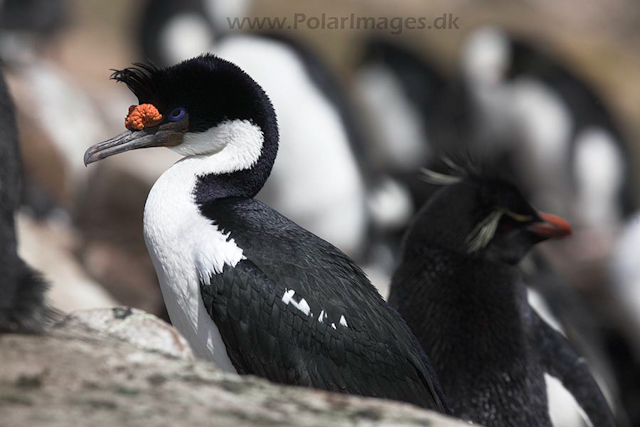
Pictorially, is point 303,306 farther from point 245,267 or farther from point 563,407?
point 563,407

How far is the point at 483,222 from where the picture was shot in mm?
4793

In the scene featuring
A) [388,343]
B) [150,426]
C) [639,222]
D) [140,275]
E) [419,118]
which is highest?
[419,118]

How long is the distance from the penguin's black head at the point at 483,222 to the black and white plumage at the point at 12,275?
2288 mm

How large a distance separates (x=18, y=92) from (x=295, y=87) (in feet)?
11.2

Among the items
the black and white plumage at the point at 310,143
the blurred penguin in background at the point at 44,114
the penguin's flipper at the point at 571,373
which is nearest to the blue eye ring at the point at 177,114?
the penguin's flipper at the point at 571,373

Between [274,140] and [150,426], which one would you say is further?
[274,140]

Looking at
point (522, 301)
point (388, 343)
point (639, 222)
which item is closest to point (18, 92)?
point (639, 222)

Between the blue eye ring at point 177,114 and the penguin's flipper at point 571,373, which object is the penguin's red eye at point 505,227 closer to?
the penguin's flipper at point 571,373

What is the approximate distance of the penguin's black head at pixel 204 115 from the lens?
3.98 meters

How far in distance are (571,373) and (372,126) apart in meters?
9.65

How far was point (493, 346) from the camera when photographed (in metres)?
4.60

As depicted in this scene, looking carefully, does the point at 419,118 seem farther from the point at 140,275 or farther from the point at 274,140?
the point at 274,140

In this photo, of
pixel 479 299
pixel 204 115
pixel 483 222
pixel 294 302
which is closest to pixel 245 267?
pixel 294 302

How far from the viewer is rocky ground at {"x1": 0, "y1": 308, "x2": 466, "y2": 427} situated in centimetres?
241
